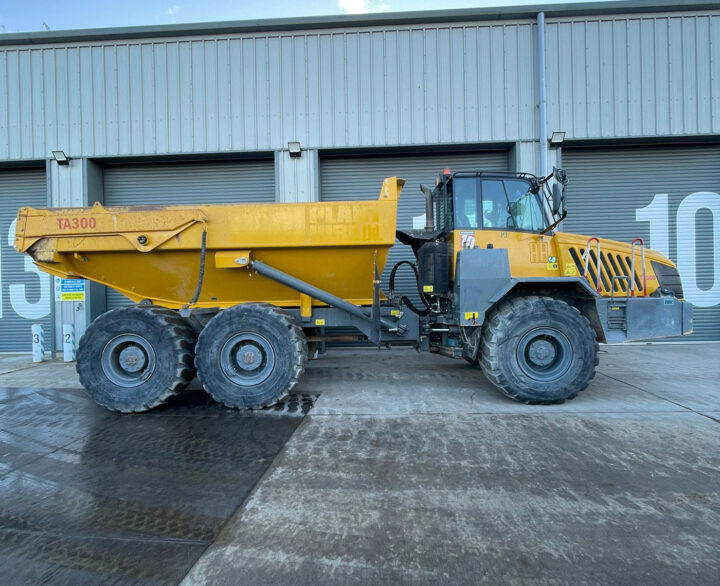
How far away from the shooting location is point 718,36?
8.52 m

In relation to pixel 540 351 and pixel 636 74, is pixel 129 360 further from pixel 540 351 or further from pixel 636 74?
pixel 636 74

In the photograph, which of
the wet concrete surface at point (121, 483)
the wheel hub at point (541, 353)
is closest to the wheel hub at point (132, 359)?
the wet concrete surface at point (121, 483)

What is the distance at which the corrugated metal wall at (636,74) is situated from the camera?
8.48m

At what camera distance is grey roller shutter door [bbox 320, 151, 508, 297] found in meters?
9.05

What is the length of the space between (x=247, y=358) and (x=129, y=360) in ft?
4.94

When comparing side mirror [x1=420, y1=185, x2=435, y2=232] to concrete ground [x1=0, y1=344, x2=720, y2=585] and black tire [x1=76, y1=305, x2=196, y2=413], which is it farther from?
black tire [x1=76, y1=305, x2=196, y2=413]

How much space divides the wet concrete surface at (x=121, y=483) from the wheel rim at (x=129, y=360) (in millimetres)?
450

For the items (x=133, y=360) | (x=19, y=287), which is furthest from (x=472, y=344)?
(x=19, y=287)

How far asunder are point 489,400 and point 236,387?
3255 millimetres

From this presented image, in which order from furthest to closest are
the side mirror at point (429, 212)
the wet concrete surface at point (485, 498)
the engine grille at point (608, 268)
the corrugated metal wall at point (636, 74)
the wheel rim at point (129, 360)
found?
the corrugated metal wall at point (636, 74) → the side mirror at point (429, 212) → the engine grille at point (608, 268) → the wheel rim at point (129, 360) → the wet concrete surface at point (485, 498)

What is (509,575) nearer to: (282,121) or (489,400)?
(489,400)

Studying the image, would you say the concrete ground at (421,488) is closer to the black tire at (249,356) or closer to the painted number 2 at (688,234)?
the black tire at (249,356)

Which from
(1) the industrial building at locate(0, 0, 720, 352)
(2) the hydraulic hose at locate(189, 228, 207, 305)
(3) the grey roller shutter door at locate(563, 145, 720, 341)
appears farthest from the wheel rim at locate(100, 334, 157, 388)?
(3) the grey roller shutter door at locate(563, 145, 720, 341)

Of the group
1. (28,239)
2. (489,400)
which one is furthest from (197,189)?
(489,400)
